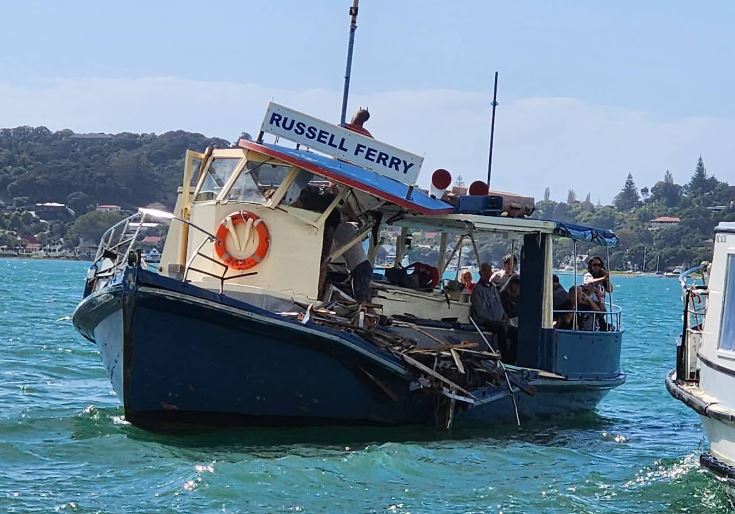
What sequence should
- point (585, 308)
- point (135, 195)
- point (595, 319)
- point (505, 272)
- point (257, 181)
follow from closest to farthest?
point (257, 181) → point (595, 319) → point (585, 308) → point (505, 272) → point (135, 195)

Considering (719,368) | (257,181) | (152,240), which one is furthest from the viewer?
(152,240)

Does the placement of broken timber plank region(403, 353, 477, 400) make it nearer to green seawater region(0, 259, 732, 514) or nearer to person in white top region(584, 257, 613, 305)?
green seawater region(0, 259, 732, 514)

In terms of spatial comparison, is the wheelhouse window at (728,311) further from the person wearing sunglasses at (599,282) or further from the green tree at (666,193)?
the green tree at (666,193)

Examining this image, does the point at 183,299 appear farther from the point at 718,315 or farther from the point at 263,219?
the point at 718,315

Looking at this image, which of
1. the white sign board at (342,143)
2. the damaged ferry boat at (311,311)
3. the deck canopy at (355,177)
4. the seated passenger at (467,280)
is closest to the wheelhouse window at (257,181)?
the damaged ferry boat at (311,311)

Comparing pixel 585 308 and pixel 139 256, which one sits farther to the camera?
pixel 585 308

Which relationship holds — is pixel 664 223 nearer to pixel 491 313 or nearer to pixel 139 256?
pixel 491 313

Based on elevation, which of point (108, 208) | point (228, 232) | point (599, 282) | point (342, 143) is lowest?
point (599, 282)

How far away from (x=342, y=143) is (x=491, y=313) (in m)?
3.45

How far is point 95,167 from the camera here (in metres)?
116

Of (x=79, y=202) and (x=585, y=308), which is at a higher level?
(x=79, y=202)

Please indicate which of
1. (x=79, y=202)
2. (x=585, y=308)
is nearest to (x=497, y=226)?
(x=585, y=308)

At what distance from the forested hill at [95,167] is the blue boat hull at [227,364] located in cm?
7069

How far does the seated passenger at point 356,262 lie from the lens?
16219 mm
